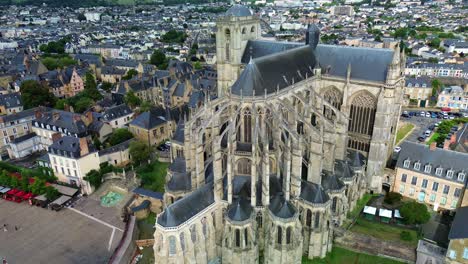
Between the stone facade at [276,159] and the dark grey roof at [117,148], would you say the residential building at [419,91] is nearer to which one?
the stone facade at [276,159]

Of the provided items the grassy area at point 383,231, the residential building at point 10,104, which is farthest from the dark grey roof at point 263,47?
the residential building at point 10,104

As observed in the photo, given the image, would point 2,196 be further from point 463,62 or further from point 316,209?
point 463,62

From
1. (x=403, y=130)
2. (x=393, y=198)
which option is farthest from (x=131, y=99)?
(x=393, y=198)

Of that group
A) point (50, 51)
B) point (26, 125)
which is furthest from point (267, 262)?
point (50, 51)

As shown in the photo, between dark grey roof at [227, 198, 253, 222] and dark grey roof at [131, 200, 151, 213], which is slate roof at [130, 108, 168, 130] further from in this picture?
dark grey roof at [227, 198, 253, 222]

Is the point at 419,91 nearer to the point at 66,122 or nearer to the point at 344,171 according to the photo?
the point at 344,171

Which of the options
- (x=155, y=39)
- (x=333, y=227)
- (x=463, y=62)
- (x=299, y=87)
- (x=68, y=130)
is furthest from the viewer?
(x=155, y=39)

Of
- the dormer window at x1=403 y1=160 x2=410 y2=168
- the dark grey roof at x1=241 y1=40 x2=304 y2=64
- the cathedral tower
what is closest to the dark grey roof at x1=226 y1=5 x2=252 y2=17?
the cathedral tower
